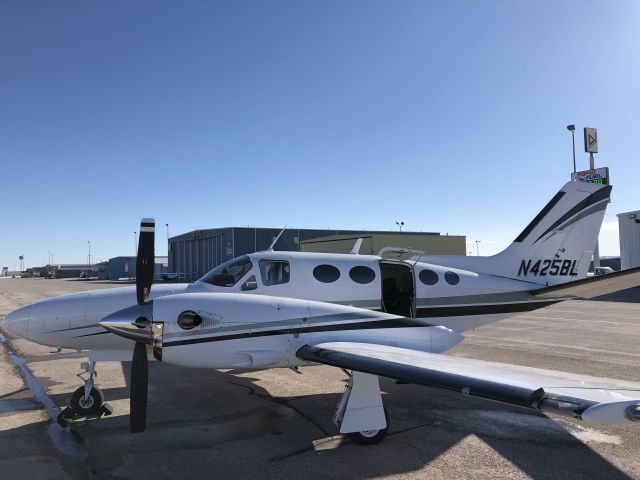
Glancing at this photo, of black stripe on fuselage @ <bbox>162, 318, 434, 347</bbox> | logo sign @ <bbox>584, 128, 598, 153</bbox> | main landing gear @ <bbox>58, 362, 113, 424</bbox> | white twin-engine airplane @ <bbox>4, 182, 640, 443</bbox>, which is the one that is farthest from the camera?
logo sign @ <bbox>584, 128, 598, 153</bbox>

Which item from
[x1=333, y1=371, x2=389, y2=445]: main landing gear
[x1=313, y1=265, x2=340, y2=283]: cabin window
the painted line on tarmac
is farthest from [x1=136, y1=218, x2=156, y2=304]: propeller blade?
[x1=333, y1=371, x2=389, y2=445]: main landing gear

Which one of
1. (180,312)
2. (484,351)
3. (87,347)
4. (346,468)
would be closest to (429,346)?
(346,468)

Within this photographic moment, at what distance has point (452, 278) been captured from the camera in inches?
363

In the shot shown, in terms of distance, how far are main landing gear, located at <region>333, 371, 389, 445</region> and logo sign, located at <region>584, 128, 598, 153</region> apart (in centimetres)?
4041

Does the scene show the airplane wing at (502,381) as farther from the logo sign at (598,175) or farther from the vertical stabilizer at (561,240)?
the logo sign at (598,175)

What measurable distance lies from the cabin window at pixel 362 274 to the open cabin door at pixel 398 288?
30 cm

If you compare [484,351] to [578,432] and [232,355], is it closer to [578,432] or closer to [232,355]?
[578,432]

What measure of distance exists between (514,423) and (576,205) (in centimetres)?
564

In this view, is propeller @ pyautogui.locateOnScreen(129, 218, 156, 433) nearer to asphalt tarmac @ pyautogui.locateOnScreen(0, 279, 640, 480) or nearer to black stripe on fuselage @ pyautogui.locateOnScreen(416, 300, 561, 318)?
asphalt tarmac @ pyautogui.locateOnScreen(0, 279, 640, 480)

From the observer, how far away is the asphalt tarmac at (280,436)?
5195 mm

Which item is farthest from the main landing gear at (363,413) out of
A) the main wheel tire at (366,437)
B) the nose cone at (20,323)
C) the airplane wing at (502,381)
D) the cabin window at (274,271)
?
the nose cone at (20,323)

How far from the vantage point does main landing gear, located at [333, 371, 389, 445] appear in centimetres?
583

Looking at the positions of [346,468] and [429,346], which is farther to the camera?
[429,346]

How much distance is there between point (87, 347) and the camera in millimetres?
7457
